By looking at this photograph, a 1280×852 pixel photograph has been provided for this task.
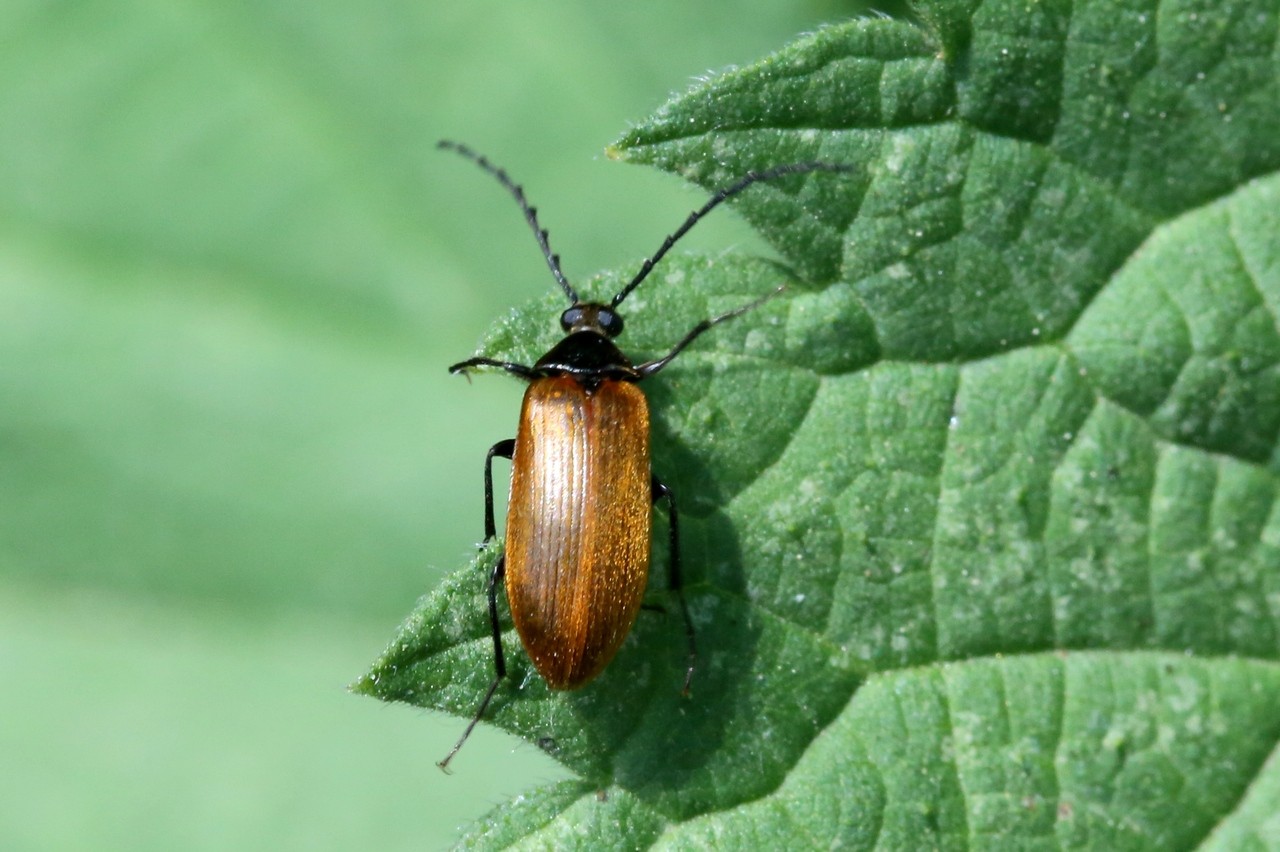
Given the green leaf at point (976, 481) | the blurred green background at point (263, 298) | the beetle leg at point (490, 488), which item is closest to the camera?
the green leaf at point (976, 481)

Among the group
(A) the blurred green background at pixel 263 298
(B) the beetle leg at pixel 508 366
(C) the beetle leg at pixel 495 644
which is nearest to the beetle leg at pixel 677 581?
(C) the beetle leg at pixel 495 644

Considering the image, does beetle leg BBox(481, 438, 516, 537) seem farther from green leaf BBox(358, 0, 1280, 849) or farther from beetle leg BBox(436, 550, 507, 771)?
green leaf BBox(358, 0, 1280, 849)

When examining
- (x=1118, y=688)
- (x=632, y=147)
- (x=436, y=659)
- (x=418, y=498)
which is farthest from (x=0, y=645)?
(x=1118, y=688)

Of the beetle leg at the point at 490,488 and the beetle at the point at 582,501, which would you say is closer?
the beetle at the point at 582,501

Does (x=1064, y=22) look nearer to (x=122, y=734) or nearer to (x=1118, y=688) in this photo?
(x=1118, y=688)

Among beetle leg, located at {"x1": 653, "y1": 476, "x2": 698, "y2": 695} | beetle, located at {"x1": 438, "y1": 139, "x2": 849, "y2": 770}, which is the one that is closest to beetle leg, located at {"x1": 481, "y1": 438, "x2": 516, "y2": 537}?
beetle, located at {"x1": 438, "y1": 139, "x2": 849, "y2": 770}

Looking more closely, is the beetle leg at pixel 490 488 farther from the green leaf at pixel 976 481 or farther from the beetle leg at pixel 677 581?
the beetle leg at pixel 677 581
